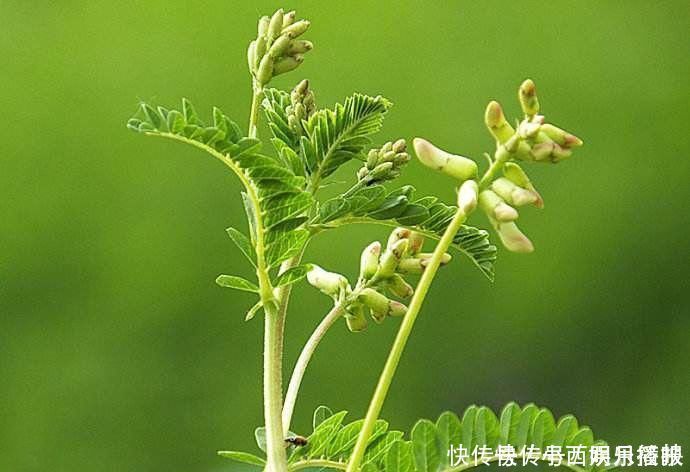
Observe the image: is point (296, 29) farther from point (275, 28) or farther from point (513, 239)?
point (513, 239)

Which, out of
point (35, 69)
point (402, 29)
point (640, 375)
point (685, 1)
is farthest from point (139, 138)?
point (685, 1)

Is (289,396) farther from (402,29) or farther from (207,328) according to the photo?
(402,29)

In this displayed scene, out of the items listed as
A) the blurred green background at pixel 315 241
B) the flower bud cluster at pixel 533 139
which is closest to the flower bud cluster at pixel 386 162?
the flower bud cluster at pixel 533 139

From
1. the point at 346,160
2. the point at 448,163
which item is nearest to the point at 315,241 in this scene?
the point at 346,160

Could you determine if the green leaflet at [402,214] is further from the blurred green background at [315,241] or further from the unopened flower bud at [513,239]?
the blurred green background at [315,241]

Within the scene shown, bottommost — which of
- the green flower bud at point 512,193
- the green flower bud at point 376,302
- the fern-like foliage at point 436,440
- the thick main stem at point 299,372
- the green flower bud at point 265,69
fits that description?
the fern-like foliage at point 436,440

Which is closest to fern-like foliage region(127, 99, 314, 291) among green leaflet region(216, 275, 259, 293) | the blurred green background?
green leaflet region(216, 275, 259, 293)

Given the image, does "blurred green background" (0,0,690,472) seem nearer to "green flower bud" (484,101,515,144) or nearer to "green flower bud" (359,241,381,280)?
"green flower bud" (359,241,381,280)
